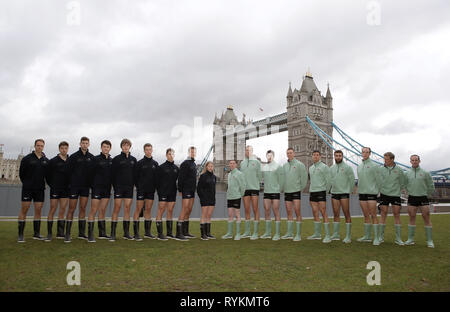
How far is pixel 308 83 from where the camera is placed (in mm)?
82562

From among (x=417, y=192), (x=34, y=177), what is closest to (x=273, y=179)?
(x=417, y=192)

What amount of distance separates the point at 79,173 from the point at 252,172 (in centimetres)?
428

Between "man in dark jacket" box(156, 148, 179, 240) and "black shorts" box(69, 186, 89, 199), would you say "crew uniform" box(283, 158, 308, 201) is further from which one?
"black shorts" box(69, 186, 89, 199)

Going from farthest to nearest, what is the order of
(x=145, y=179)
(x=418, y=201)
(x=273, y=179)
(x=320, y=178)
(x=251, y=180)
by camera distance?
(x=251, y=180), (x=273, y=179), (x=320, y=178), (x=145, y=179), (x=418, y=201)

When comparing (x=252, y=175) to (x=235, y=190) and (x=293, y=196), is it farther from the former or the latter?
(x=293, y=196)

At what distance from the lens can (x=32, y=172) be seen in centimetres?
705

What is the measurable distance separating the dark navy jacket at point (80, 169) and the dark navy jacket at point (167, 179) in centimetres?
162

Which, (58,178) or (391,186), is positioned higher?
(58,178)

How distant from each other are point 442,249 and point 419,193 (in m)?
1.36

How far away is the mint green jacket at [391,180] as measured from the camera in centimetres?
773

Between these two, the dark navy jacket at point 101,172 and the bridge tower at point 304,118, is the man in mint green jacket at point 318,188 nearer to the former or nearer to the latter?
the dark navy jacket at point 101,172

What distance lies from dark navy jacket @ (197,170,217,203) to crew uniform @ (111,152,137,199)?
1.74m

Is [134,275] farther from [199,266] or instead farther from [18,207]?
[18,207]

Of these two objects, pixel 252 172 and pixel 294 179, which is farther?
pixel 252 172
